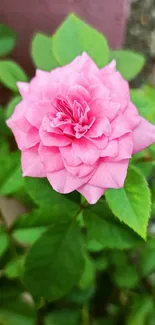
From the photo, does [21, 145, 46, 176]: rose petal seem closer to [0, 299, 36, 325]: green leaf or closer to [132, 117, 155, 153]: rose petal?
[132, 117, 155, 153]: rose petal

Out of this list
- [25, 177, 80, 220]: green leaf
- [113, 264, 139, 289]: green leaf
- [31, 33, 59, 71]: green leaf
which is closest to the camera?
[25, 177, 80, 220]: green leaf

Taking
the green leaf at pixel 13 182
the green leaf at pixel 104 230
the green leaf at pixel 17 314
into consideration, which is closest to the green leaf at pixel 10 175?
the green leaf at pixel 13 182

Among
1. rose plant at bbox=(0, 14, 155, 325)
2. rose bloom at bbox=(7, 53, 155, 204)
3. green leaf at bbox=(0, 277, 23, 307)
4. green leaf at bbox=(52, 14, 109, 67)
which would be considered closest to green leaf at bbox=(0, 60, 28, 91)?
rose plant at bbox=(0, 14, 155, 325)

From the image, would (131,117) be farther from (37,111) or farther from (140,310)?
(140,310)

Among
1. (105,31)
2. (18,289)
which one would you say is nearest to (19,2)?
(105,31)

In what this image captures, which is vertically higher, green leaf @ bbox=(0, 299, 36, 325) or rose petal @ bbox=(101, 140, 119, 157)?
rose petal @ bbox=(101, 140, 119, 157)

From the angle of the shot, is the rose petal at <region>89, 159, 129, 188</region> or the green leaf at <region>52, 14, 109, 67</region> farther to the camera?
the green leaf at <region>52, 14, 109, 67</region>

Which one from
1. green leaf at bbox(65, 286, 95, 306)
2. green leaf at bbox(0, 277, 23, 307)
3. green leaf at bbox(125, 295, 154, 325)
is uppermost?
green leaf at bbox(0, 277, 23, 307)

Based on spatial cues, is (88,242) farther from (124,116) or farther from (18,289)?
(124,116)

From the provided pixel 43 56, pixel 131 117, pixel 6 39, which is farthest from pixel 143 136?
pixel 6 39
